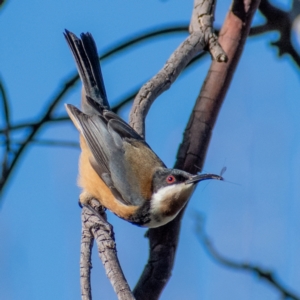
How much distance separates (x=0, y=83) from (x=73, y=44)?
676 millimetres

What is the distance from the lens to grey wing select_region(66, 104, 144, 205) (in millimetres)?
4578

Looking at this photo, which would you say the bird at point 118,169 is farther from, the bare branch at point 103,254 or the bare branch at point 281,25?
the bare branch at point 281,25

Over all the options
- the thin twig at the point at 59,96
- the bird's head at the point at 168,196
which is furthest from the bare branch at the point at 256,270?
the thin twig at the point at 59,96

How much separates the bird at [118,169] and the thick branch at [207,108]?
0.22 m

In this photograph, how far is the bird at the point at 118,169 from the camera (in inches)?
174

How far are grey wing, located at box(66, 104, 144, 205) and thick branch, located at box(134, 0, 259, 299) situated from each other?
36 centimetres

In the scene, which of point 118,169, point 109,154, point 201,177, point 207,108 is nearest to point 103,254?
point 201,177

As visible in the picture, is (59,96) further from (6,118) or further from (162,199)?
→ (162,199)

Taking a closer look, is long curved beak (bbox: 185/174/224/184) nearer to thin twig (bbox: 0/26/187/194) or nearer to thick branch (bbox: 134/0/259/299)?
thick branch (bbox: 134/0/259/299)

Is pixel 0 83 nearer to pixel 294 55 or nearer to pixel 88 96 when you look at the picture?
pixel 88 96

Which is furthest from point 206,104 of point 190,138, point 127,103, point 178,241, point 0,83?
point 0,83

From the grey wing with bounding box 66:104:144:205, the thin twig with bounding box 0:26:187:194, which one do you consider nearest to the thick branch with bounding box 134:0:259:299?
the grey wing with bounding box 66:104:144:205

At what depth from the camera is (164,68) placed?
15.6 ft

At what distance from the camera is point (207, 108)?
16.3ft
